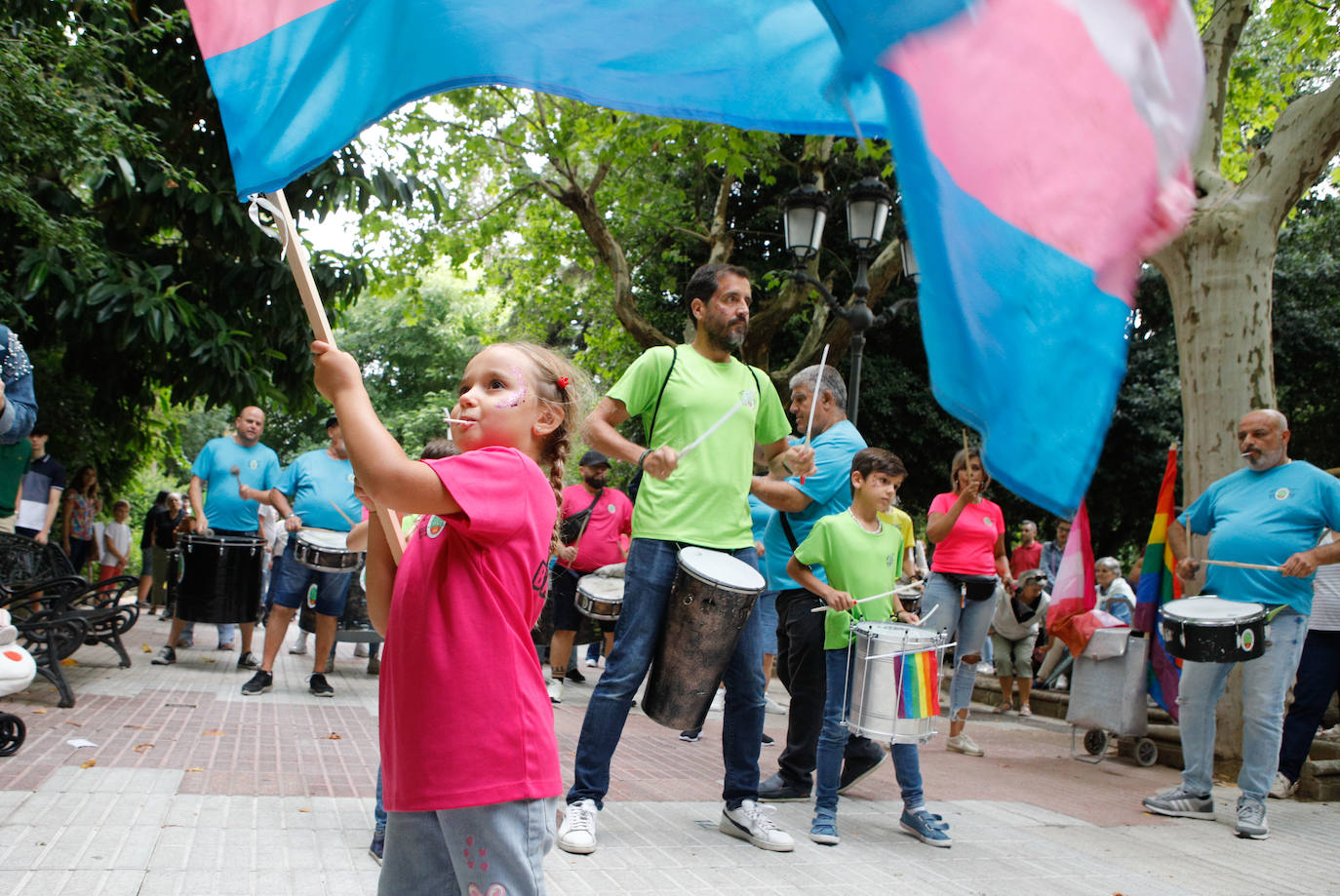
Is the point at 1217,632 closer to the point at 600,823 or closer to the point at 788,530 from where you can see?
the point at 788,530

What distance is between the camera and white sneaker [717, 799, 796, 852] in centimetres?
468

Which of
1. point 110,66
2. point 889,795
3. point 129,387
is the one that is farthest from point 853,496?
point 129,387

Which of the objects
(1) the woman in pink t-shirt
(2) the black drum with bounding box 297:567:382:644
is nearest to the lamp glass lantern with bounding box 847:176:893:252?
(1) the woman in pink t-shirt

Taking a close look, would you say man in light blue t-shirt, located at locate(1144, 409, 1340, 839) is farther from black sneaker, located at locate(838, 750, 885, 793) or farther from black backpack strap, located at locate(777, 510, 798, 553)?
black backpack strap, located at locate(777, 510, 798, 553)

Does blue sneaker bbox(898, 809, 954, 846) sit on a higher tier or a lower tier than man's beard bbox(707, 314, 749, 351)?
lower

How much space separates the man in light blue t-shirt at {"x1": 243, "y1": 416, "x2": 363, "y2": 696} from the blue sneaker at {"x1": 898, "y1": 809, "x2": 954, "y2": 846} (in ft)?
15.1

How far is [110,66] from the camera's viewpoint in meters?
7.64

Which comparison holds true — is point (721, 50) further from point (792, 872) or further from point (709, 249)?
point (709, 249)

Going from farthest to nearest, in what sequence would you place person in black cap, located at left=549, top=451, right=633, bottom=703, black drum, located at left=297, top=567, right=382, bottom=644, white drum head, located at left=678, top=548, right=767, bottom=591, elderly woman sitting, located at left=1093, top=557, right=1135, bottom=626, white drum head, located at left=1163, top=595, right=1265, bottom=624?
elderly woman sitting, located at left=1093, top=557, right=1135, bottom=626 → black drum, located at left=297, top=567, right=382, bottom=644 → person in black cap, located at left=549, top=451, right=633, bottom=703 → white drum head, located at left=1163, top=595, right=1265, bottom=624 → white drum head, located at left=678, top=548, right=767, bottom=591

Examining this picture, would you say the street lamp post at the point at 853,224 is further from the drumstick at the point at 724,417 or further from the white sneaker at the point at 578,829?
the white sneaker at the point at 578,829

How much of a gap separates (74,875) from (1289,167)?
7928mm

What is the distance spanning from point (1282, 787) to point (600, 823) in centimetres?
479

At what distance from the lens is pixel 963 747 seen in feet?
27.7

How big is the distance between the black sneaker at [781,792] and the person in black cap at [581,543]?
4.05 m
